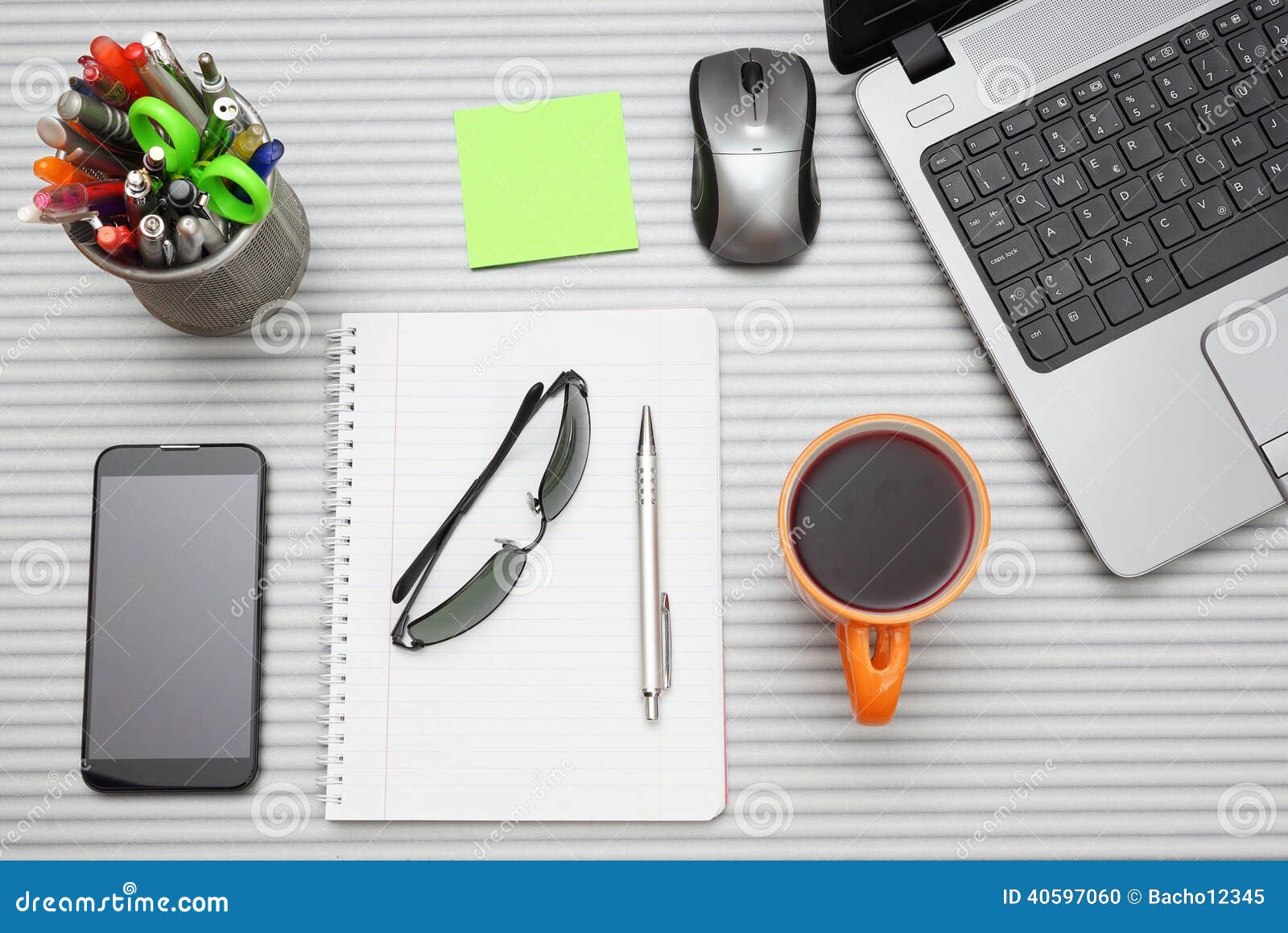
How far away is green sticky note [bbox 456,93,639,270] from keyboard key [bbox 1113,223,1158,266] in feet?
1.08

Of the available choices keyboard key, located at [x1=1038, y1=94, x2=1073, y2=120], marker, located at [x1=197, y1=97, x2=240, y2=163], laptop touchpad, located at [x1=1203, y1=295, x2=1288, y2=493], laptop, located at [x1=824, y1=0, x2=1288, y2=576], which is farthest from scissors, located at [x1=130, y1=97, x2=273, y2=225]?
laptop touchpad, located at [x1=1203, y1=295, x2=1288, y2=493]

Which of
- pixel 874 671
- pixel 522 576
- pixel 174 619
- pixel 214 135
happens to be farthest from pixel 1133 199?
pixel 174 619

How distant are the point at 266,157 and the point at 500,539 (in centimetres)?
28

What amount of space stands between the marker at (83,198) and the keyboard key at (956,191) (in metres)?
0.51

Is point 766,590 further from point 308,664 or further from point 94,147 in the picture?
point 94,147

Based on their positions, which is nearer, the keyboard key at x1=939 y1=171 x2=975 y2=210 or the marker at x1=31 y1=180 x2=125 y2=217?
the marker at x1=31 y1=180 x2=125 y2=217

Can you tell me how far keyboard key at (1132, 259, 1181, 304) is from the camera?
625 mm

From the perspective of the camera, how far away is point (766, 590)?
0.65 metres

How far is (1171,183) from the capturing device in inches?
24.8

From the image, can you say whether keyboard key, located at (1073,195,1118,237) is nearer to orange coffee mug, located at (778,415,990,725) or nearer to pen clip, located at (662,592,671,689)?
orange coffee mug, located at (778,415,990,725)

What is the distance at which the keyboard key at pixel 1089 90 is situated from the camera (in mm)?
641

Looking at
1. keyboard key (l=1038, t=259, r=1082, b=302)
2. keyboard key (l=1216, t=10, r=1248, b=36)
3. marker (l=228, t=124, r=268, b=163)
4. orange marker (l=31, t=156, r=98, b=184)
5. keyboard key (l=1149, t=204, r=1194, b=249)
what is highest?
keyboard key (l=1216, t=10, r=1248, b=36)

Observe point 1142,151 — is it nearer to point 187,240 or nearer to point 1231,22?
point 1231,22

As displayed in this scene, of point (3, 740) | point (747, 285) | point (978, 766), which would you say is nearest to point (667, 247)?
point (747, 285)
